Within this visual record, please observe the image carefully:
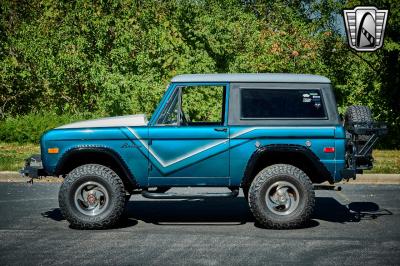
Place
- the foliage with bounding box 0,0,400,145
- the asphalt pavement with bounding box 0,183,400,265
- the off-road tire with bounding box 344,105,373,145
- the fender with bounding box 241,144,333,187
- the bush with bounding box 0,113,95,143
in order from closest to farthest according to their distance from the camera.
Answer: the asphalt pavement with bounding box 0,183,400,265
the fender with bounding box 241,144,333,187
the off-road tire with bounding box 344,105,373,145
the foliage with bounding box 0,0,400,145
the bush with bounding box 0,113,95,143

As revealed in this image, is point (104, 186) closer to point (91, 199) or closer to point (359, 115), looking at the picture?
point (91, 199)

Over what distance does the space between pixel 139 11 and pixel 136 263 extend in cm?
1508

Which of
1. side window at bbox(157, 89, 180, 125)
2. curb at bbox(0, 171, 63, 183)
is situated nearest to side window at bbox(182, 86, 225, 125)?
curb at bbox(0, 171, 63, 183)

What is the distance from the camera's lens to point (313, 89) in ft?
28.1

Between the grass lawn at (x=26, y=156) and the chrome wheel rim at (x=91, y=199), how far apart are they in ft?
19.6

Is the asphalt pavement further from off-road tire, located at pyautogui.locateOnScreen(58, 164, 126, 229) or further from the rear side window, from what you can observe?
the rear side window

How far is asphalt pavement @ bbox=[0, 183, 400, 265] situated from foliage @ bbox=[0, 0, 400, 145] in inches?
332

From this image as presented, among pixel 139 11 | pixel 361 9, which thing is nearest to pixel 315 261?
pixel 361 9

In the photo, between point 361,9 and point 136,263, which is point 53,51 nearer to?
point 361,9

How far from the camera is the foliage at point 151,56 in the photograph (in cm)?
1903

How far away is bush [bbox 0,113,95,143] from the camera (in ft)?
65.2

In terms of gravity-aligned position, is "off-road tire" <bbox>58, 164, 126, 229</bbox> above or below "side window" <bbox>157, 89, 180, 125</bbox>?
below

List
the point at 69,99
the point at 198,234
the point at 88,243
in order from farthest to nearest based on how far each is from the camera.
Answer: the point at 69,99, the point at 198,234, the point at 88,243

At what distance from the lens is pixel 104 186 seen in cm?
848
